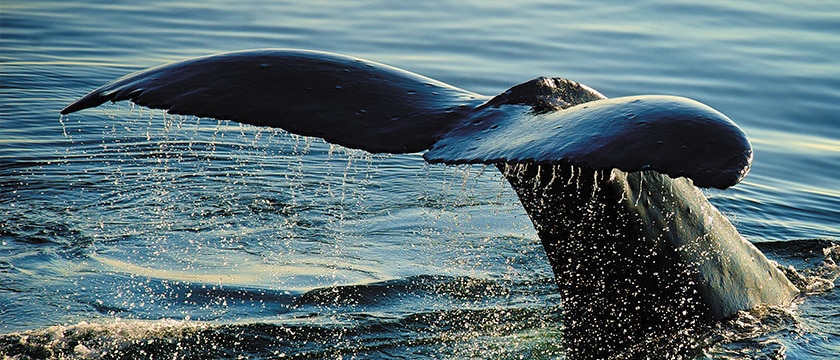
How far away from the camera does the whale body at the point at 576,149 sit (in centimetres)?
227

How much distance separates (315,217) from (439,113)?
3321 mm

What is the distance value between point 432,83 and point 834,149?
6763 millimetres

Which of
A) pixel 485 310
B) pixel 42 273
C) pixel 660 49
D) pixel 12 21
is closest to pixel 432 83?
pixel 485 310

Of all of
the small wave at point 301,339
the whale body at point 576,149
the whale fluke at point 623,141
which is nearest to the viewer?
the whale fluke at point 623,141

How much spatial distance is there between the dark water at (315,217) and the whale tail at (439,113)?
30 cm

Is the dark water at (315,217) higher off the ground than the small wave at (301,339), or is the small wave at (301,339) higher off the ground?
the dark water at (315,217)

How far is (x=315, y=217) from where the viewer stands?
19.8 ft

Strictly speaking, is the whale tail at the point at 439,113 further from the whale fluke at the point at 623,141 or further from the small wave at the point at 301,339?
the small wave at the point at 301,339

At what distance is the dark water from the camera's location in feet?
14.0

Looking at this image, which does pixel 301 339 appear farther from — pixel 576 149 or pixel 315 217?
pixel 576 149

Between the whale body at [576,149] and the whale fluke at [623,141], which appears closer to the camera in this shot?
the whale fluke at [623,141]

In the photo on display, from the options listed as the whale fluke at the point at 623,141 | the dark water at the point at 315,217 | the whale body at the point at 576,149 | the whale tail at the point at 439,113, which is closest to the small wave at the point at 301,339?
the dark water at the point at 315,217

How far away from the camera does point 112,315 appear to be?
4438mm

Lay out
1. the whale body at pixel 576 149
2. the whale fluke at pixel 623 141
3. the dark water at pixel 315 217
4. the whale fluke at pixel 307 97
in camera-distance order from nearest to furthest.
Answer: the whale fluke at pixel 623 141
the whale body at pixel 576 149
the whale fluke at pixel 307 97
the dark water at pixel 315 217
